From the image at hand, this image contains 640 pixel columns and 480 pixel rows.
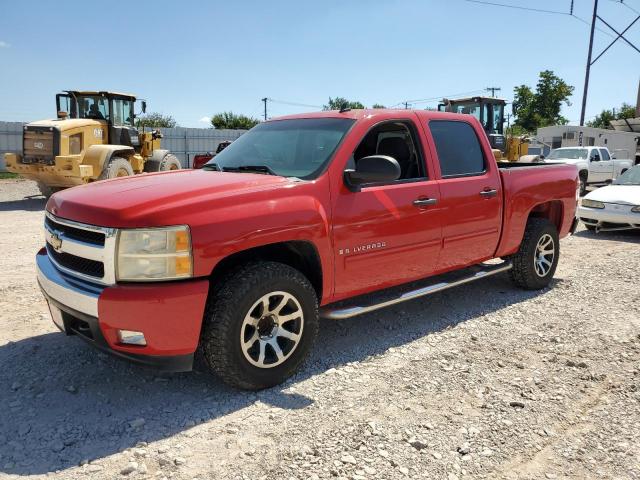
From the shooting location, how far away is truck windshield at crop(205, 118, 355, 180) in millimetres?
3926

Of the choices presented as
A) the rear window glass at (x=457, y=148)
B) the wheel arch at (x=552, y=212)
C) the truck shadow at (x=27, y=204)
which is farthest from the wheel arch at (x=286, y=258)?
the truck shadow at (x=27, y=204)

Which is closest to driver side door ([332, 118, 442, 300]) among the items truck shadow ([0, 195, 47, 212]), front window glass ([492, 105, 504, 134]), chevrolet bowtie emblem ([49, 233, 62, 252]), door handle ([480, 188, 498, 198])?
door handle ([480, 188, 498, 198])

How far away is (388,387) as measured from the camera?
11.7ft

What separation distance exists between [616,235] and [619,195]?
0.78 meters

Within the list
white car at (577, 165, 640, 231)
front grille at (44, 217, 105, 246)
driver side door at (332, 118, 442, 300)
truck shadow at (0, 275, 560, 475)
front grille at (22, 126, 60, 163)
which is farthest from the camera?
front grille at (22, 126, 60, 163)

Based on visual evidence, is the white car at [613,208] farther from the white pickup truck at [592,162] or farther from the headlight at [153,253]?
the headlight at [153,253]

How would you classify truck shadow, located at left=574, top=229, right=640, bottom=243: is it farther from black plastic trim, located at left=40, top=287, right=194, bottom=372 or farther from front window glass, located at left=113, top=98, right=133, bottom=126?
front window glass, located at left=113, top=98, right=133, bottom=126

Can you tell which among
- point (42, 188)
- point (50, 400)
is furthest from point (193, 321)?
point (42, 188)

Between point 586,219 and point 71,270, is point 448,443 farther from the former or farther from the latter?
point 586,219

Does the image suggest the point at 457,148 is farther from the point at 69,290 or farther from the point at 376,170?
the point at 69,290

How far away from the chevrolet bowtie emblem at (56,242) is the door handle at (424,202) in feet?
8.61

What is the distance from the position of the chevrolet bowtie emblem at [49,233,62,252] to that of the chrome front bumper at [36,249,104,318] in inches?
6.1

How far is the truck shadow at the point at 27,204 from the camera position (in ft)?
41.4

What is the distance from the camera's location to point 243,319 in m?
3.27
